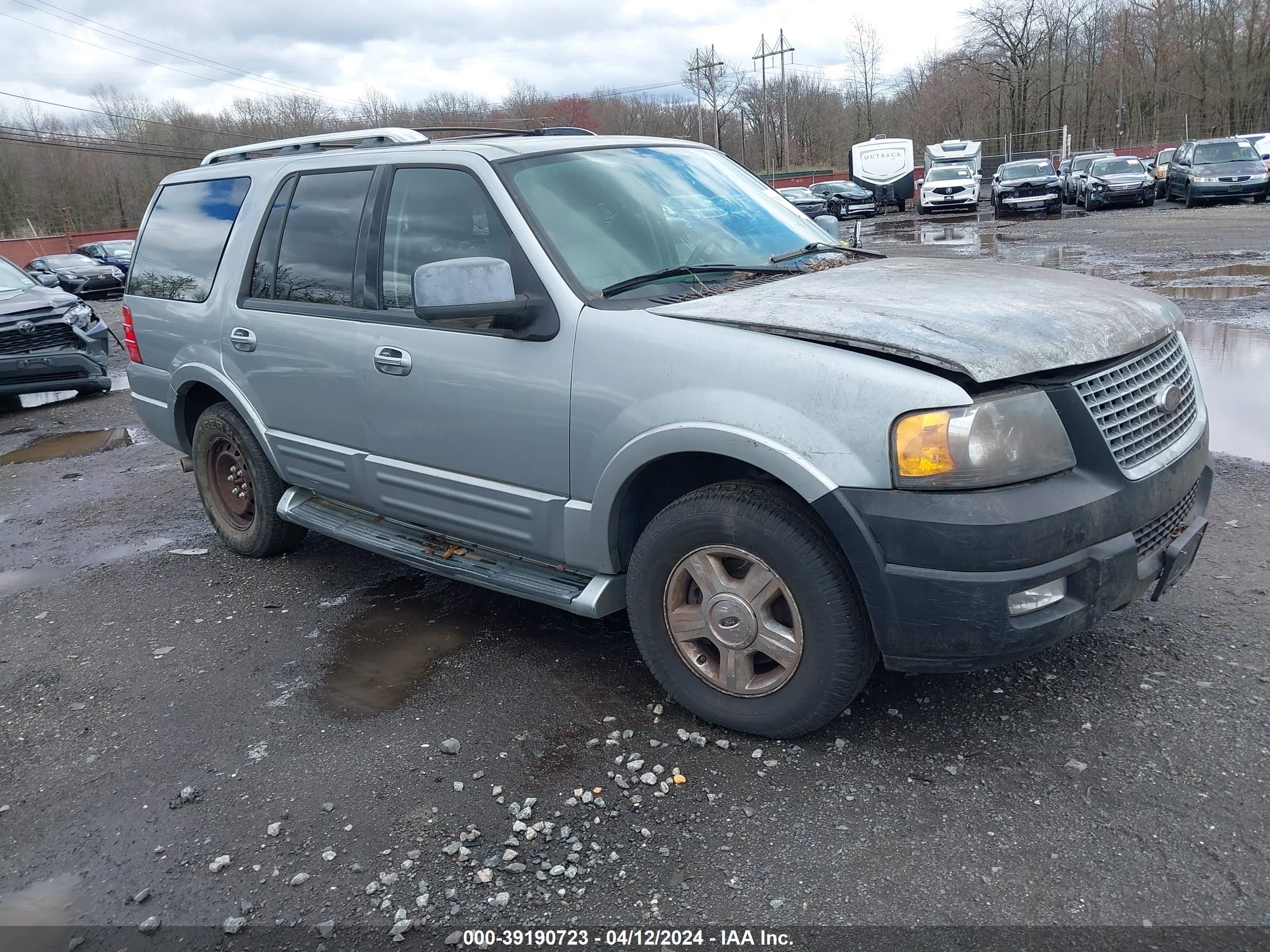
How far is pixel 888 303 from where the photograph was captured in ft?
10.1

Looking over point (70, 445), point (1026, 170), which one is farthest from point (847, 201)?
point (70, 445)

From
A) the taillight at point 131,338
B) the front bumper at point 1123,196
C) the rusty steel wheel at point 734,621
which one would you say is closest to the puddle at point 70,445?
the taillight at point 131,338

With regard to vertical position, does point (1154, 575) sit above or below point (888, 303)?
below

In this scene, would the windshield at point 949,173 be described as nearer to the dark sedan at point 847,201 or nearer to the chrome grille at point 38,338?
the dark sedan at point 847,201

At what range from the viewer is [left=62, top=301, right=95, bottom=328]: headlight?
1009cm

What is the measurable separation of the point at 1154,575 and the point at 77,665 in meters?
4.22

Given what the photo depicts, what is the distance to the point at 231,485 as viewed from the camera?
17.3 ft

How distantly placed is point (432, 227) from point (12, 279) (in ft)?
30.5

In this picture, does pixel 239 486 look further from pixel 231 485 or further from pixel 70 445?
pixel 70 445

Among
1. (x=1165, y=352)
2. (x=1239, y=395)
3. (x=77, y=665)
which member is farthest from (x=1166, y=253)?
(x=77, y=665)

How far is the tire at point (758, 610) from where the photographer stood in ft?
9.32

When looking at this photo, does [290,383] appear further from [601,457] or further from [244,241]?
[601,457]

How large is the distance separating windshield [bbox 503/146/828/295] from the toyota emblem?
1498mm

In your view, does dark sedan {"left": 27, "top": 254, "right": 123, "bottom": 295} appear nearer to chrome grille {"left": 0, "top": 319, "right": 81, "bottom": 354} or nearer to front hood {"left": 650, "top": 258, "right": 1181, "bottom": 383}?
chrome grille {"left": 0, "top": 319, "right": 81, "bottom": 354}
